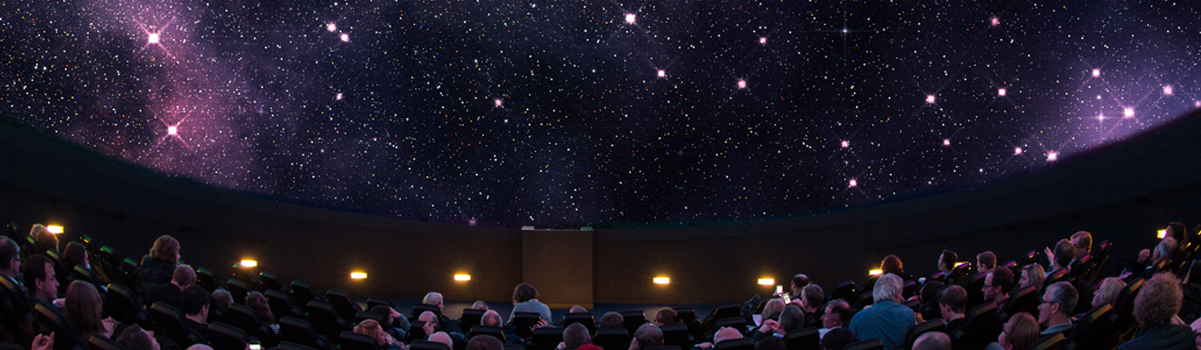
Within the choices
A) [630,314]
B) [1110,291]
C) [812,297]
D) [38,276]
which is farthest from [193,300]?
[1110,291]

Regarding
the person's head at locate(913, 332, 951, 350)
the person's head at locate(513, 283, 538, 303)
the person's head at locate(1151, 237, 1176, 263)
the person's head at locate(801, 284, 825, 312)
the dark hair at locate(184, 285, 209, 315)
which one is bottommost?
the person's head at locate(913, 332, 951, 350)

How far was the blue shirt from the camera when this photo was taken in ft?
14.6

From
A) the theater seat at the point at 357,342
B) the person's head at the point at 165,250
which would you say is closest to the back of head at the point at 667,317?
the theater seat at the point at 357,342

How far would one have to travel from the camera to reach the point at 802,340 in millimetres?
3990

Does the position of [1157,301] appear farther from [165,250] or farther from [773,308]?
[165,250]

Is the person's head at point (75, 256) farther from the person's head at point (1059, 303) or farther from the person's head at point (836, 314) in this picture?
the person's head at point (1059, 303)

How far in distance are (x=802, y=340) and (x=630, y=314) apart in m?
2.07

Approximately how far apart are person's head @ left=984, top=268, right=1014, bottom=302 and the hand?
5.65 meters

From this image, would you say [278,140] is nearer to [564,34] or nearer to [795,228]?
[564,34]

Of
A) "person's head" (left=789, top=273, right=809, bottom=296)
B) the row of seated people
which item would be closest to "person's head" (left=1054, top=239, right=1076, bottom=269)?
the row of seated people

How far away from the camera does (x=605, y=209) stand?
14.3 meters

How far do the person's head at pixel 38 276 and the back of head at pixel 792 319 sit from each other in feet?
14.7

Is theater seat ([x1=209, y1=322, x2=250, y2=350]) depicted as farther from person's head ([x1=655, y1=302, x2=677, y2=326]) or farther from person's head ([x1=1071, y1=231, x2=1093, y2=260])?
person's head ([x1=1071, y1=231, x2=1093, y2=260])

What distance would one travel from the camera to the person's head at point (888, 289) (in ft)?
15.4
